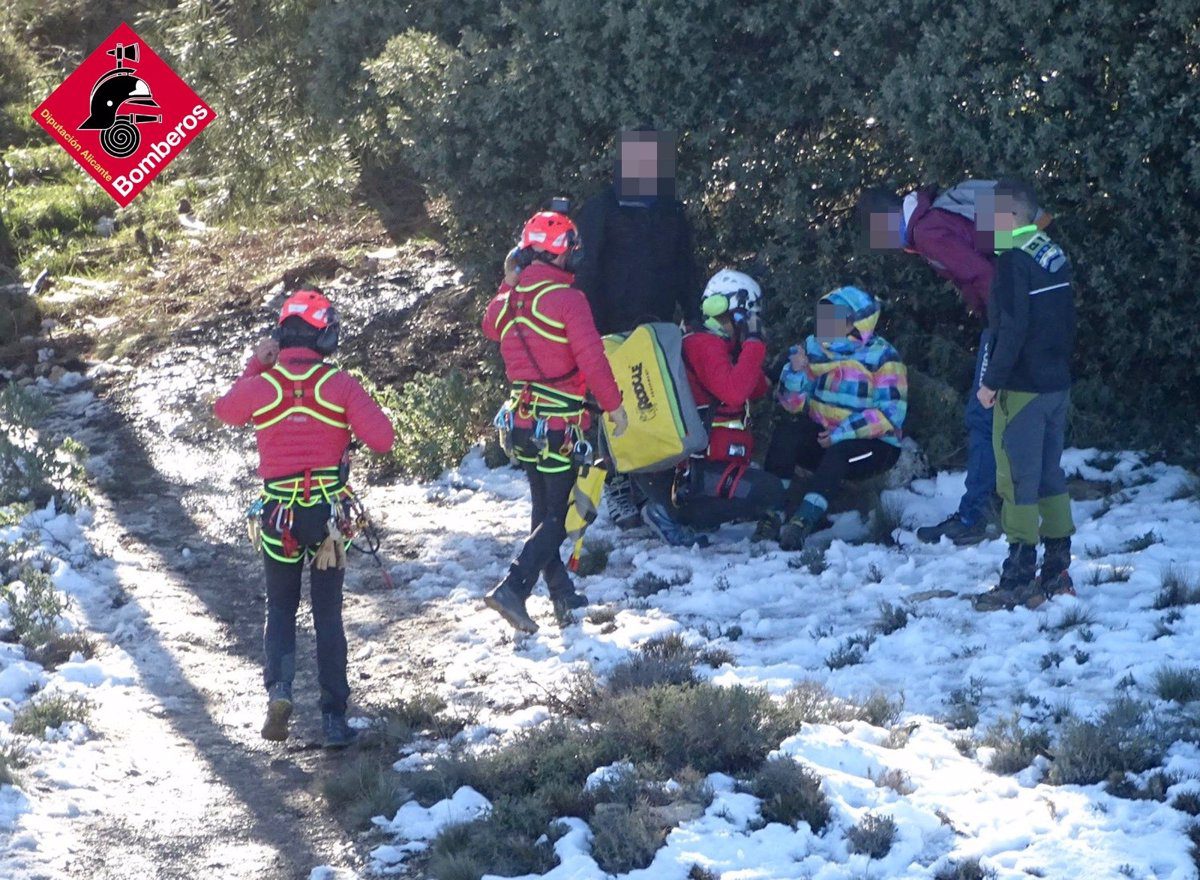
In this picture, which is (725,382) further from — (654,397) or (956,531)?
(956,531)

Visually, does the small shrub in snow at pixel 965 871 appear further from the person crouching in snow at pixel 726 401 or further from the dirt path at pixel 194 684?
the person crouching in snow at pixel 726 401

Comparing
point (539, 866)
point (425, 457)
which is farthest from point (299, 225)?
point (539, 866)

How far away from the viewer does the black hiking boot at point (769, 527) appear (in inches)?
340

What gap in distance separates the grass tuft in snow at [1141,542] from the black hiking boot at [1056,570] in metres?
0.75

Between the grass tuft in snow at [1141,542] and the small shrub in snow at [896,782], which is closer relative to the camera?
the small shrub in snow at [896,782]

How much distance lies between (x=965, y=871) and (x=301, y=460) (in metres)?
3.15

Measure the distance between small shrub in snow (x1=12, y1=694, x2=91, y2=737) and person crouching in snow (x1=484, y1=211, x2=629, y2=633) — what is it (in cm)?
194

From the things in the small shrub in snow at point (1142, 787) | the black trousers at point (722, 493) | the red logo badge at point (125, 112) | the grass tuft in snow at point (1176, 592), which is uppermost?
the red logo badge at point (125, 112)

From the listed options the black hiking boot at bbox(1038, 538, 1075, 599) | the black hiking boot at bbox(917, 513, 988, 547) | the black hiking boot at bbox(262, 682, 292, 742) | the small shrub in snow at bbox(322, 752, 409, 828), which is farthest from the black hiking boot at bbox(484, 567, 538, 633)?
the black hiking boot at bbox(1038, 538, 1075, 599)

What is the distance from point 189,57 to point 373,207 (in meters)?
2.70

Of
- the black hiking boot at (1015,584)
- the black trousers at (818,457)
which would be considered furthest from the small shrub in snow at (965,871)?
the black trousers at (818,457)

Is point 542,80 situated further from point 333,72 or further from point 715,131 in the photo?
point 333,72

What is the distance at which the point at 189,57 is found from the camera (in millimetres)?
13641

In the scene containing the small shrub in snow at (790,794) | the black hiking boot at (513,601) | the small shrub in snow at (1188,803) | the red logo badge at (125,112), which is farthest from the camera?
the red logo badge at (125,112)
